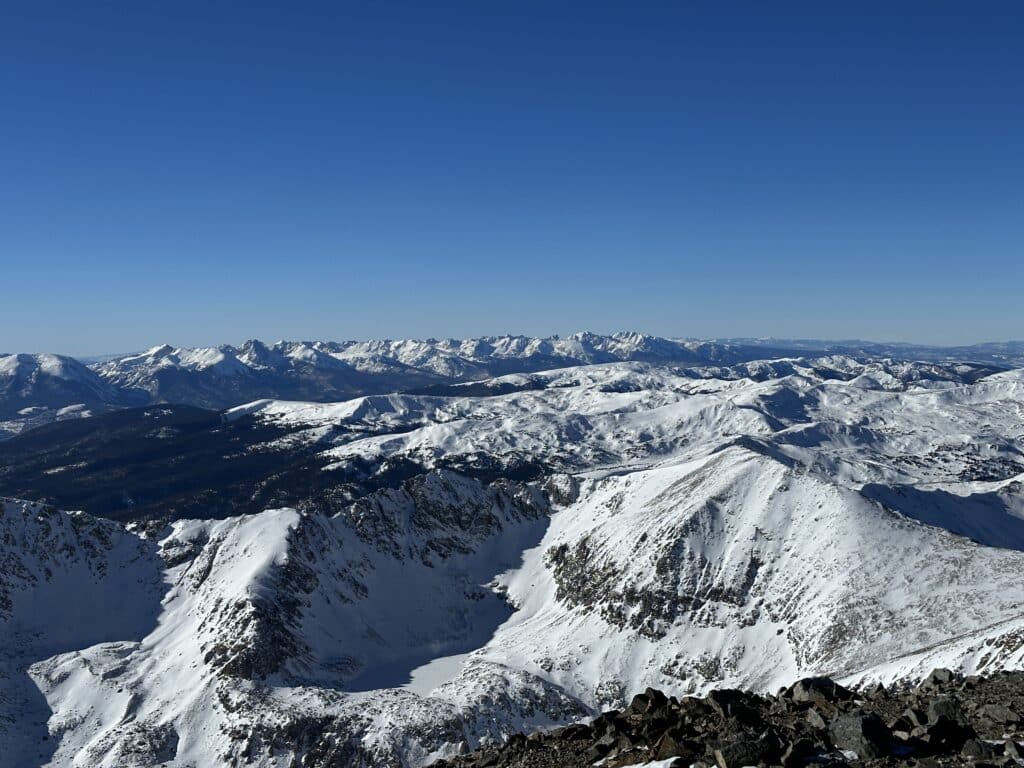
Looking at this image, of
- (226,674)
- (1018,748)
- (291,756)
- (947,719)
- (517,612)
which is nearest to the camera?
(1018,748)

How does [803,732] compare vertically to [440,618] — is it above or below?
above

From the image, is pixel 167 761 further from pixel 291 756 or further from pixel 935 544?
pixel 935 544

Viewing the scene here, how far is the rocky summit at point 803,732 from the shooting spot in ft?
81.9

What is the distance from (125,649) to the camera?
486ft

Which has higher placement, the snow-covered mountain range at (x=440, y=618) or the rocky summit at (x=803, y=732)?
the rocky summit at (x=803, y=732)

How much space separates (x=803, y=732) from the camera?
28781 mm

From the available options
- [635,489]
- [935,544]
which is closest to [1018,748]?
[935,544]

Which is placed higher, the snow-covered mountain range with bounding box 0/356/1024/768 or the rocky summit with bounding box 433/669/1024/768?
the rocky summit with bounding box 433/669/1024/768

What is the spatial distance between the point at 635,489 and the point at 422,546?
215ft

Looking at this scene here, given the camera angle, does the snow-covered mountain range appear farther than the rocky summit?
Yes

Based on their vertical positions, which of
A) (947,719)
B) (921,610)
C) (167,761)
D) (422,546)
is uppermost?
(947,719)

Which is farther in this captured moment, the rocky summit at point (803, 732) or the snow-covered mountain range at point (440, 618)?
the snow-covered mountain range at point (440, 618)

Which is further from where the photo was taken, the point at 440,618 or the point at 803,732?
the point at 440,618

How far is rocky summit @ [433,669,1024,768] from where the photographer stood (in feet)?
81.9
